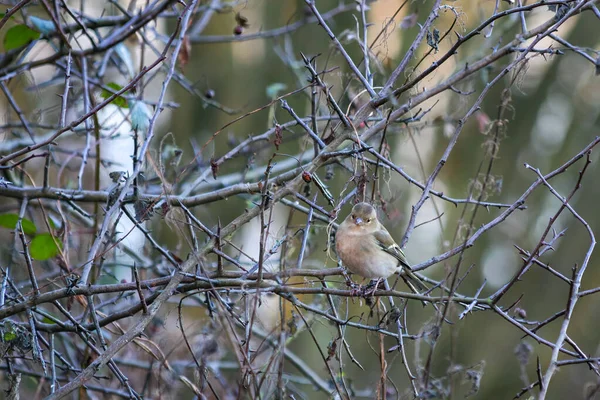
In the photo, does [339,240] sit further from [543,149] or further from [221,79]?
[221,79]

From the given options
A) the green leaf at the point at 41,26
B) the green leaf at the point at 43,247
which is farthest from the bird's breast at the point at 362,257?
the green leaf at the point at 41,26

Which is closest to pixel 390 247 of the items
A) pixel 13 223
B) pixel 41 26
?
pixel 13 223

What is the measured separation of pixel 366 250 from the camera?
4312mm

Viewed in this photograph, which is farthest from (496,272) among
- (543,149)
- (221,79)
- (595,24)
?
(221,79)

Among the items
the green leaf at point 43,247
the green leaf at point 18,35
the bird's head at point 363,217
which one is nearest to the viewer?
the green leaf at point 43,247

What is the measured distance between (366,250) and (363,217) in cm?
22

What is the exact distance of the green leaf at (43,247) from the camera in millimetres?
3979

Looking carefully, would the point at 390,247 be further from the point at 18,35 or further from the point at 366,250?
the point at 18,35

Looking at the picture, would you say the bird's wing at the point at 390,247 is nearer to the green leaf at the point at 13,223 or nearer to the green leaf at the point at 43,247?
the green leaf at the point at 43,247

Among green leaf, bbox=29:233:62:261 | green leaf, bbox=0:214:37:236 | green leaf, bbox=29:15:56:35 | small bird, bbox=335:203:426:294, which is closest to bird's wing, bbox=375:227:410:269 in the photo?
small bird, bbox=335:203:426:294

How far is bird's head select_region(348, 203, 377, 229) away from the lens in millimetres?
4277

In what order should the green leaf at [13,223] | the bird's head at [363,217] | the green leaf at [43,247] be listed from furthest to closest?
the bird's head at [363,217] → the green leaf at [13,223] → the green leaf at [43,247]

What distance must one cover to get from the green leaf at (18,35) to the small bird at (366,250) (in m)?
2.41

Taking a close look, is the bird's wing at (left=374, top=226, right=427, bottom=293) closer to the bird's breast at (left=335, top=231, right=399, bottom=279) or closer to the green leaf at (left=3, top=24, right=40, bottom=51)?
the bird's breast at (left=335, top=231, right=399, bottom=279)
